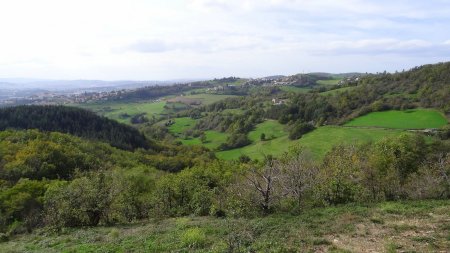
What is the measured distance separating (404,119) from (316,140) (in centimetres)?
2181

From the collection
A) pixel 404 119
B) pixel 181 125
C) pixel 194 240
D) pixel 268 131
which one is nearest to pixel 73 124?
pixel 181 125

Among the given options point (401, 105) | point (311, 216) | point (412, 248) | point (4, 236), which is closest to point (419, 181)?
point (311, 216)

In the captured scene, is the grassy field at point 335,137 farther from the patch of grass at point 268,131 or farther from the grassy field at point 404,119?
the patch of grass at point 268,131

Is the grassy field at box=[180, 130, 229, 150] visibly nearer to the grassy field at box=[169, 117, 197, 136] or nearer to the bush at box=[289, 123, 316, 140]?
the grassy field at box=[169, 117, 197, 136]

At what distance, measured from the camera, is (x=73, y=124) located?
426ft

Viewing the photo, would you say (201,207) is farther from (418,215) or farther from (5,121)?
(5,121)

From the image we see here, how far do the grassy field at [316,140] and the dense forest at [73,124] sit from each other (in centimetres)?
3350

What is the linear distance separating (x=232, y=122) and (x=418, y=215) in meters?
123

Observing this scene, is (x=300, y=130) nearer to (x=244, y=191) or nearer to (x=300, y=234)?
(x=244, y=191)

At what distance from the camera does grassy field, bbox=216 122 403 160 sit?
83.9 m

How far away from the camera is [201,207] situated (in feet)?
103

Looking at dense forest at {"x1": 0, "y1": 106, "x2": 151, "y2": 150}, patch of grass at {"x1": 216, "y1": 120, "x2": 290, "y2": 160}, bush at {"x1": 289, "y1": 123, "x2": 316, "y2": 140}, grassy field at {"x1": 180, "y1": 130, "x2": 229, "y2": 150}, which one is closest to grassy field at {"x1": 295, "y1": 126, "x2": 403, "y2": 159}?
bush at {"x1": 289, "y1": 123, "x2": 316, "y2": 140}

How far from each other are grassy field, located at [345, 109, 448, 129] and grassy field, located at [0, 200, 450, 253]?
67766 millimetres

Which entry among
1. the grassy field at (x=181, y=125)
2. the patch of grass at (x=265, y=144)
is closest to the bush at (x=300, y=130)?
the patch of grass at (x=265, y=144)
